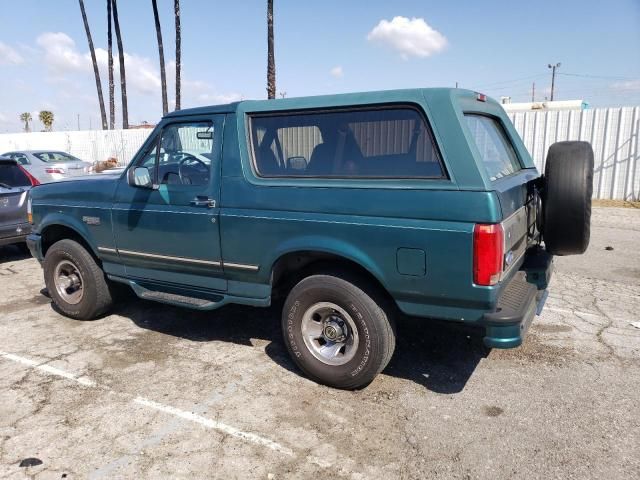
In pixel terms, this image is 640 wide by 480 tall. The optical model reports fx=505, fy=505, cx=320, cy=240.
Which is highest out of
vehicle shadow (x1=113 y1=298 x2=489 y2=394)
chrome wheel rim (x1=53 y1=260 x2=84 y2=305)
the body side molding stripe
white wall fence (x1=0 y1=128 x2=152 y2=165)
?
white wall fence (x1=0 y1=128 x2=152 y2=165)

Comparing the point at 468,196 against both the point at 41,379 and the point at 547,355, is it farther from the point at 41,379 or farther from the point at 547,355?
the point at 41,379

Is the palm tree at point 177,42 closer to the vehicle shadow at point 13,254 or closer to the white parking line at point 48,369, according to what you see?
the vehicle shadow at point 13,254

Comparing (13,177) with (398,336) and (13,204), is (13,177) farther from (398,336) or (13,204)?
(398,336)

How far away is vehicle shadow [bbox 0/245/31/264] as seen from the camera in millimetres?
8238

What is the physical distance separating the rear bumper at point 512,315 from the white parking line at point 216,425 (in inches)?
55.4

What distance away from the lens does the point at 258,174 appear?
3.80 m

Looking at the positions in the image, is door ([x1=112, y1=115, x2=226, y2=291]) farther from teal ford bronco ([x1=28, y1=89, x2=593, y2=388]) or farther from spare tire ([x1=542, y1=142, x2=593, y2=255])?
spare tire ([x1=542, y1=142, x2=593, y2=255])

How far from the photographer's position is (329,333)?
363 centimetres

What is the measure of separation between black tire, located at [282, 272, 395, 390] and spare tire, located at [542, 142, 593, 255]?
4.36ft

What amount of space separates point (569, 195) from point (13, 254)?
871 cm

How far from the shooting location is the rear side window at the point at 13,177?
25.6ft

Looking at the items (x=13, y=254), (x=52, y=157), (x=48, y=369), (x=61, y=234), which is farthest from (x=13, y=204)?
(x=52, y=157)

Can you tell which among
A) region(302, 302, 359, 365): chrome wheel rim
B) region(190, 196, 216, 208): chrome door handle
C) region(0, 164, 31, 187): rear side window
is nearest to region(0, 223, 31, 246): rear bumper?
region(0, 164, 31, 187): rear side window

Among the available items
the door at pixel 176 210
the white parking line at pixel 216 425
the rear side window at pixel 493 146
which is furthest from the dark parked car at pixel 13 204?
the rear side window at pixel 493 146
